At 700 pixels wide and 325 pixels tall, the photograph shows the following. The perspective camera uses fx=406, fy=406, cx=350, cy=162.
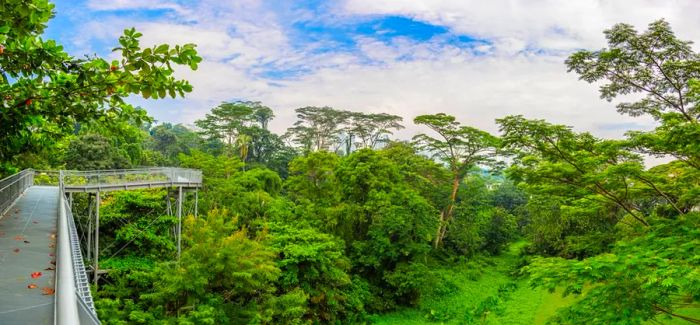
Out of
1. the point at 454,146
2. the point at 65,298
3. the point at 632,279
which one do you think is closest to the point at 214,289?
the point at 632,279

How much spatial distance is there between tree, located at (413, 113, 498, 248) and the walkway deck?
62.0 ft

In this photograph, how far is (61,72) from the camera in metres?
3.79

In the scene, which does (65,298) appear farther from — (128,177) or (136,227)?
(136,227)

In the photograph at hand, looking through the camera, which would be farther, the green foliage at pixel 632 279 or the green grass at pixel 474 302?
the green grass at pixel 474 302

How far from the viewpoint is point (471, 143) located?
23484 mm

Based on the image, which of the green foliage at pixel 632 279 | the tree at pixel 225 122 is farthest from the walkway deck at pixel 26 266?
the tree at pixel 225 122

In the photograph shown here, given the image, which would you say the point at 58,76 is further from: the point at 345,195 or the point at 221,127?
the point at 221,127

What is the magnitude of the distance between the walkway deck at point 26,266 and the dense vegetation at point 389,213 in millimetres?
1104

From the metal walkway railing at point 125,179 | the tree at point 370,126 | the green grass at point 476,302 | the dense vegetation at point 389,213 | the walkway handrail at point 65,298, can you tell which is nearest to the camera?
the walkway handrail at point 65,298

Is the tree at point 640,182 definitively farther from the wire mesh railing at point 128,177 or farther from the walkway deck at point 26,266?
the wire mesh railing at point 128,177

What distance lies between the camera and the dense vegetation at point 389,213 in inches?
161

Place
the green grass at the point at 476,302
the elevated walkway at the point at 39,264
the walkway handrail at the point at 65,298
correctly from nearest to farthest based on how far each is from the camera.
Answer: the walkway handrail at the point at 65,298 → the elevated walkway at the point at 39,264 → the green grass at the point at 476,302

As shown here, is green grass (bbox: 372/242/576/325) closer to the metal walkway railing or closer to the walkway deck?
the metal walkway railing

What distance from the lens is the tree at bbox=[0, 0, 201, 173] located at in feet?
10.4
